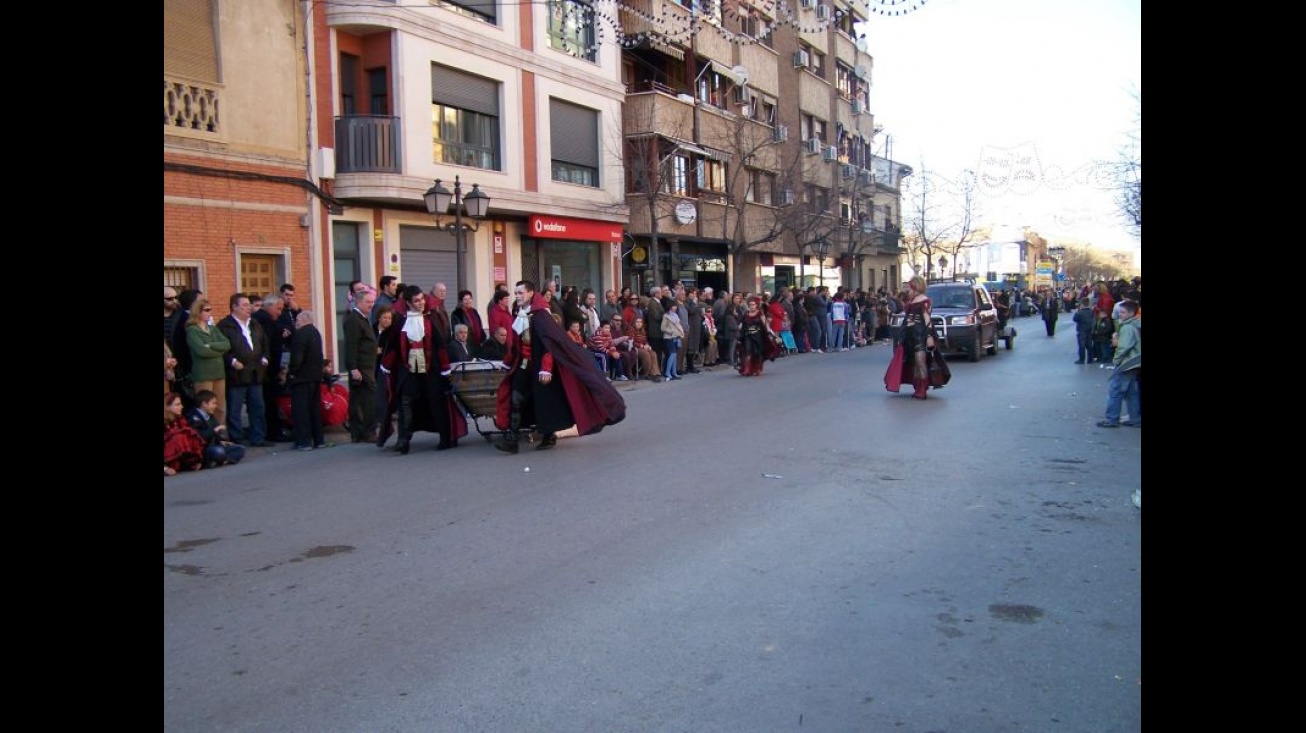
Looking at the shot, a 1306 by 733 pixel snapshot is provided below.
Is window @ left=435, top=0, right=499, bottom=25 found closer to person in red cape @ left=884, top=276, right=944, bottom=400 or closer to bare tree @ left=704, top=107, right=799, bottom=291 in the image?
bare tree @ left=704, top=107, right=799, bottom=291

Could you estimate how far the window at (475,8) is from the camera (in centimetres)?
2284

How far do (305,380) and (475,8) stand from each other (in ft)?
48.2

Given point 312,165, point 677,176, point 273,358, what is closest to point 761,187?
point 677,176

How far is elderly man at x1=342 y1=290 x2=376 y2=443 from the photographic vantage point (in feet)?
40.4

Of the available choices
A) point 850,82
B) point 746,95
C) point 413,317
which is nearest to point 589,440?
point 413,317

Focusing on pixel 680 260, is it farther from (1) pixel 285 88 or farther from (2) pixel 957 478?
(2) pixel 957 478

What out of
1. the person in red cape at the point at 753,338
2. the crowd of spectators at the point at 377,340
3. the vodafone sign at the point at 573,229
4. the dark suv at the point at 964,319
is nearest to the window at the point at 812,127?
the vodafone sign at the point at 573,229

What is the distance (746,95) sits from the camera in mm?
38844

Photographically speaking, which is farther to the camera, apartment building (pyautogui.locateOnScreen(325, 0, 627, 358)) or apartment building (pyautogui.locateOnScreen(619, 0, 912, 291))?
apartment building (pyautogui.locateOnScreen(619, 0, 912, 291))

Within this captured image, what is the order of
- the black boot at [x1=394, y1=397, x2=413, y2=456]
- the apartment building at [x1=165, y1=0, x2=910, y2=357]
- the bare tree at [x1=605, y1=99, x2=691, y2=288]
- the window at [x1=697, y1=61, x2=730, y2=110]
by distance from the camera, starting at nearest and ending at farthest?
the black boot at [x1=394, y1=397, x2=413, y2=456], the apartment building at [x1=165, y1=0, x2=910, y2=357], the bare tree at [x1=605, y1=99, x2=691, y2=288], the window at [x1=697, y1=61, x2=730, y2=110]

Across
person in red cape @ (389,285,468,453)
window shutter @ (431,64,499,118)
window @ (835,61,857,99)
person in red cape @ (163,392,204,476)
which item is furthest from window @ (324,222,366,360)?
window @ (835,61,857,99)

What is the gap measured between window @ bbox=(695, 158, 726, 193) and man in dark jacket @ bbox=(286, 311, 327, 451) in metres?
23.1

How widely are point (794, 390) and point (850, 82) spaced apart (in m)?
40.1
